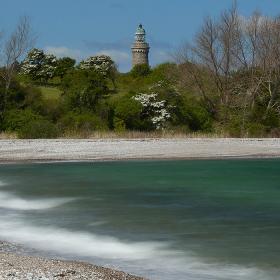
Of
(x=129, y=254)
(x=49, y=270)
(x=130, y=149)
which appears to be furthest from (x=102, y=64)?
(x=49, y=270)

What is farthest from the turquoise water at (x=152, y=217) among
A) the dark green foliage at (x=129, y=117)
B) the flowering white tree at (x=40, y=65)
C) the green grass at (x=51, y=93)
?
the flowering white tree at (x=40, y=65)

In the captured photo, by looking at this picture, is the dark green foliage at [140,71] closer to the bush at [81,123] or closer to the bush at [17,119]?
the bush at [81,123]

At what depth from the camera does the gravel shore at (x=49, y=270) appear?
7391mm

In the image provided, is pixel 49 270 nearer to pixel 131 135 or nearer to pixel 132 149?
pixel 132 149

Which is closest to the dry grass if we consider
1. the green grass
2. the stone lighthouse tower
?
the green grass

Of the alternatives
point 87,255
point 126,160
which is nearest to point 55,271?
point 87,255

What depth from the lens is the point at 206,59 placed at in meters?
41.1

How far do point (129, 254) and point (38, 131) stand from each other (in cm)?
2492

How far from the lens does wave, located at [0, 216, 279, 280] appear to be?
8.88 metres

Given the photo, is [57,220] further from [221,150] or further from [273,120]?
[273,120]

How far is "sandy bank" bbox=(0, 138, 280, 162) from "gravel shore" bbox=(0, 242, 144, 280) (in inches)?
754

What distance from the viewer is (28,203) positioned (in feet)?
54.3

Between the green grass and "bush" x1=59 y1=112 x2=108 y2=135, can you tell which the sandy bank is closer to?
"bush" x1=59 y1=112 x2=108 y2=135

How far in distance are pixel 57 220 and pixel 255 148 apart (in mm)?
18596
